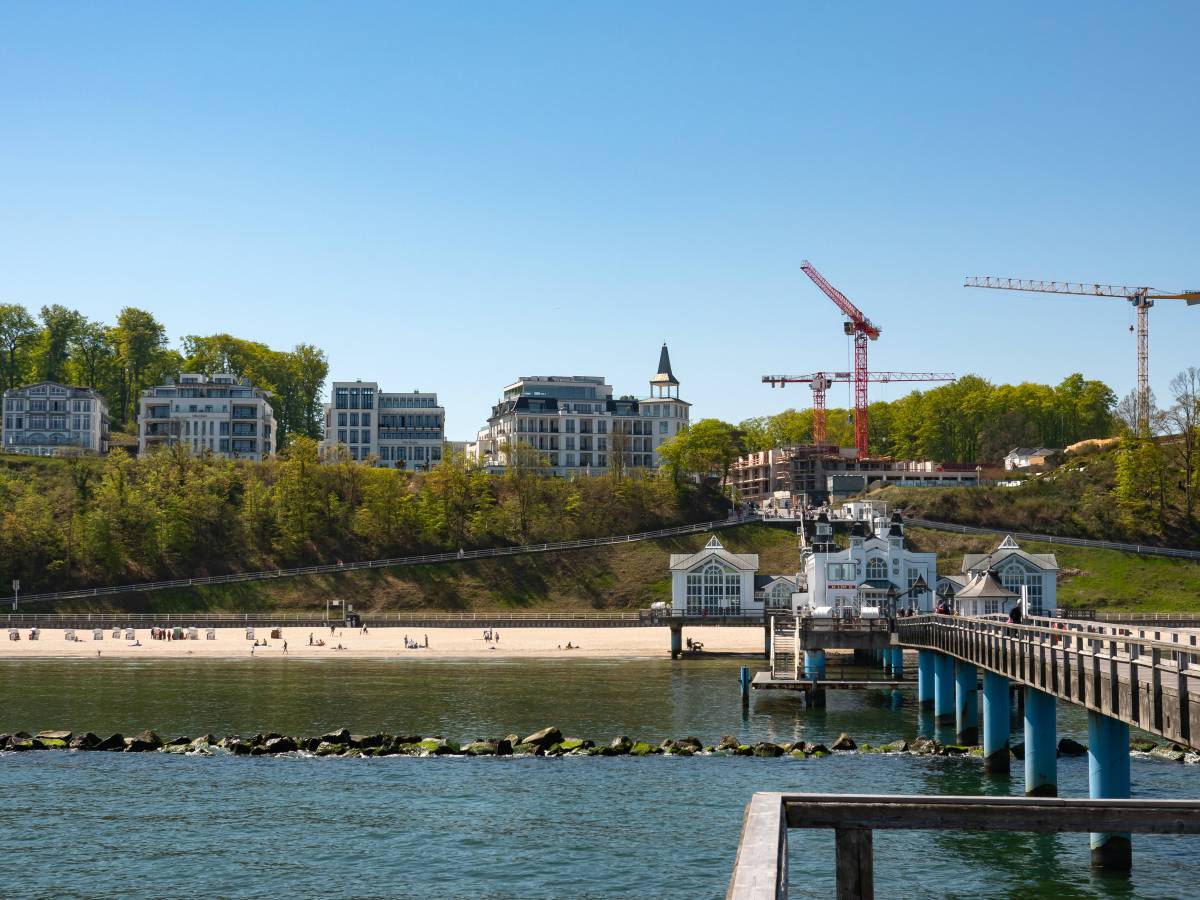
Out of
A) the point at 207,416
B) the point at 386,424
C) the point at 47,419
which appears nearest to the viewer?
the point at 47,419

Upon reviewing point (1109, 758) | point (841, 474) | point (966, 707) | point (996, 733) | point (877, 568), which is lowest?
point (966, 707)

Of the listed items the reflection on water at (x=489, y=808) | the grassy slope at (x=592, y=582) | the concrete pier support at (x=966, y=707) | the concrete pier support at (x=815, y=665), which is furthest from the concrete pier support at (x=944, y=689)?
the grassy slope at (x=592, y=582)

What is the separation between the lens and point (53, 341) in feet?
640

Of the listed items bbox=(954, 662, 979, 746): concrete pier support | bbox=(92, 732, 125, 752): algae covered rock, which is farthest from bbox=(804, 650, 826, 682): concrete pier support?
bbox=(92, 732, 125, 752): algae covered rock

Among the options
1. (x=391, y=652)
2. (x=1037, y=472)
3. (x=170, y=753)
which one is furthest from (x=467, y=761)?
(x=1037, y=472)

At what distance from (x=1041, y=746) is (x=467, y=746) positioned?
2375cm

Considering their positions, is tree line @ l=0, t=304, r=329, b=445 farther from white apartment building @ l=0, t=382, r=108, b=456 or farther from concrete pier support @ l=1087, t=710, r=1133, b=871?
concrete pier support @ l=1087, t=710, r=1133, b=871

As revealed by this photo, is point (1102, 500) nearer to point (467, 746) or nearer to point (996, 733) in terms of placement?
point (996, 733)

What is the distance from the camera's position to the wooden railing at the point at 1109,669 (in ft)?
77.0

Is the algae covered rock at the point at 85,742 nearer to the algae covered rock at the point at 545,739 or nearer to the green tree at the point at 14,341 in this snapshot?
the algae covered rock at the point at 545,739

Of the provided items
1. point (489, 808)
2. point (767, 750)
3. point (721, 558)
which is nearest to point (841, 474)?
point (721, 558)

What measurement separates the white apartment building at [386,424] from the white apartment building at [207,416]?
46.3 ft

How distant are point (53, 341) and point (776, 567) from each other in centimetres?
12698

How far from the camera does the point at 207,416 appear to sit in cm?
17975
